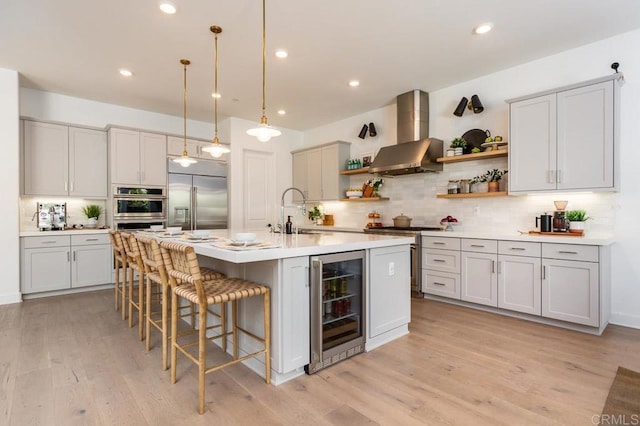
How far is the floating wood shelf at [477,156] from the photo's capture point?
395cm

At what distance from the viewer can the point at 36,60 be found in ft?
12.7

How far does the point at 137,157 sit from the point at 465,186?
192 inches

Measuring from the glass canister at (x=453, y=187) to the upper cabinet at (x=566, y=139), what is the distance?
0.78 meters

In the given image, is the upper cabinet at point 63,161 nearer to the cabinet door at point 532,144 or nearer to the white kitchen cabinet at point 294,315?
the white kitchen cabinet at point 294,315

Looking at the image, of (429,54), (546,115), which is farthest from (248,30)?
(546,115)

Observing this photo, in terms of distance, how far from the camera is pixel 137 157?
5246mm

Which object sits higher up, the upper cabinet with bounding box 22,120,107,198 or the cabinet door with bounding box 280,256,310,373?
the upper cabinet with bounding box 22,120,107,198

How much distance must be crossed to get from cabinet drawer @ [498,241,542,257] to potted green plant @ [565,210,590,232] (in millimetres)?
467

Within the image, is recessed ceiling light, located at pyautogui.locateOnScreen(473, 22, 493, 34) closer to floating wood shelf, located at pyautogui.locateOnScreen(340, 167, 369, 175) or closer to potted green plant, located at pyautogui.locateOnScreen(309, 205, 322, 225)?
floating wood shelf, located at pyautogui.locateOnScreen(340, 167, 369, 175)

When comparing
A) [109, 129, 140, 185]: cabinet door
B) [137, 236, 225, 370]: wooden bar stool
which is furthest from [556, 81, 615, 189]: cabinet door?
[109, 129, 140, 185]: cabinet door

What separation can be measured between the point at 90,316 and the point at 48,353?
102cm

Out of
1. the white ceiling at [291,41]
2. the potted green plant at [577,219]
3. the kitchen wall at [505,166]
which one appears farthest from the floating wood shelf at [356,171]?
the potted green plant at [577,219]

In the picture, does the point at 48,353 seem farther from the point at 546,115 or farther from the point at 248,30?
the point at 546,115

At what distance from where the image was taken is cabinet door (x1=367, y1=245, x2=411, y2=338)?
108 inches
